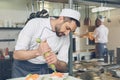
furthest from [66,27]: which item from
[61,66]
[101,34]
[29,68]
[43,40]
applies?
[101,34]

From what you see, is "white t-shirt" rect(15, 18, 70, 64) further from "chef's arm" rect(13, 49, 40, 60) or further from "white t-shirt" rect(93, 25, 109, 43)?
"white t-shirt" rect(93, 25, 109, 43)

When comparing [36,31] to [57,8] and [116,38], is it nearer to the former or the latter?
[57,8]

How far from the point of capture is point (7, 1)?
4371mm

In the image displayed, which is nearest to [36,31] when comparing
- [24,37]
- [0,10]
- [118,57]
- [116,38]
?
[24,37]

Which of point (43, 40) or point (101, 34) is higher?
point (43, 40)

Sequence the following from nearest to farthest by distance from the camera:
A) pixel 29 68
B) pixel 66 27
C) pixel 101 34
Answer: pixel 66 27, pixel 29 68, pixel 101 34

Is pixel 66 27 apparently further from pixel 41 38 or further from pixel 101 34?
pixel 101 34

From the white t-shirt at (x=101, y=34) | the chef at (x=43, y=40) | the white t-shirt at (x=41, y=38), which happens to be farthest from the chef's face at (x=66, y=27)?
the white t-shirt at (x=101, y=34)

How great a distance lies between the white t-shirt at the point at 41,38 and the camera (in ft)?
4.85

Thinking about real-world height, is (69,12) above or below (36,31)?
above

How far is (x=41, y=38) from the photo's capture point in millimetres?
1532

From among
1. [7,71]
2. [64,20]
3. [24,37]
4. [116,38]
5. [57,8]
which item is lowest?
[7,71]

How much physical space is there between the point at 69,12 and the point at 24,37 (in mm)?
365

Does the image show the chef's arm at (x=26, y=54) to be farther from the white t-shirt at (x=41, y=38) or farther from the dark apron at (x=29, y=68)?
the dark apron at (x=29, y=68)
